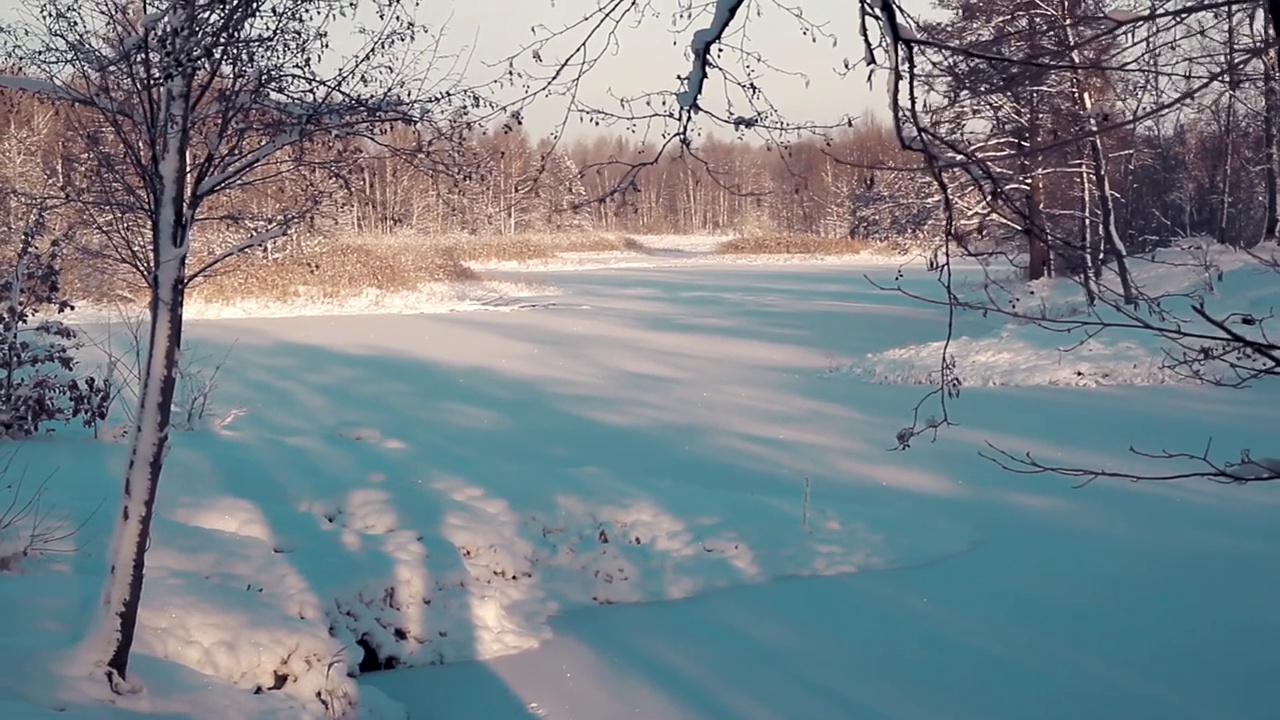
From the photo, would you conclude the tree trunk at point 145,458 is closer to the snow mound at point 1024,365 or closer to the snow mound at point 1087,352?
the snow mound at point 1087,352

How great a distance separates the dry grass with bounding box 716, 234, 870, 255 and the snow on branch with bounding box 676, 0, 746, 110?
160 feet

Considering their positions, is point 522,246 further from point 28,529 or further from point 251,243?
point 251,243

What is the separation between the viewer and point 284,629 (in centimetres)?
583

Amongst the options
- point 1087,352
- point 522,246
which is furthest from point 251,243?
point 522,246

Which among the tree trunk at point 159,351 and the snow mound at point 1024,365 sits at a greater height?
the tree trunk at point 159,351

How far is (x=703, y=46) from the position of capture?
3.27m

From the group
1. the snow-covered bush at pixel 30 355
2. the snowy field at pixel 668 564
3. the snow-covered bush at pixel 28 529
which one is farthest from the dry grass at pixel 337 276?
the snow-covered bush at pixel 28 529

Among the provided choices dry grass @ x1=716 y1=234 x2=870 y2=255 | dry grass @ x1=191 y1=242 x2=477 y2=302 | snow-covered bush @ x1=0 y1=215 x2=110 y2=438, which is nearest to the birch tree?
snow-covered bush @ x1=0 y1=215 x2=110 y2=438

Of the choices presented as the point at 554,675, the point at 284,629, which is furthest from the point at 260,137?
the point at 554,675

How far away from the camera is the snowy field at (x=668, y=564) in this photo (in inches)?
221

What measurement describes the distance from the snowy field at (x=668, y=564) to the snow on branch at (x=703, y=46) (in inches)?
122

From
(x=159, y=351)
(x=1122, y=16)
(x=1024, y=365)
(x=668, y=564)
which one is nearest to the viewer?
(x=1122, y=16)

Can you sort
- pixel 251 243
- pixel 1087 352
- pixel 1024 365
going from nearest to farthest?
pixel 251 243, pixel 1024 365, pixel 1087 352

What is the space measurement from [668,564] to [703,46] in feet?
17.3
